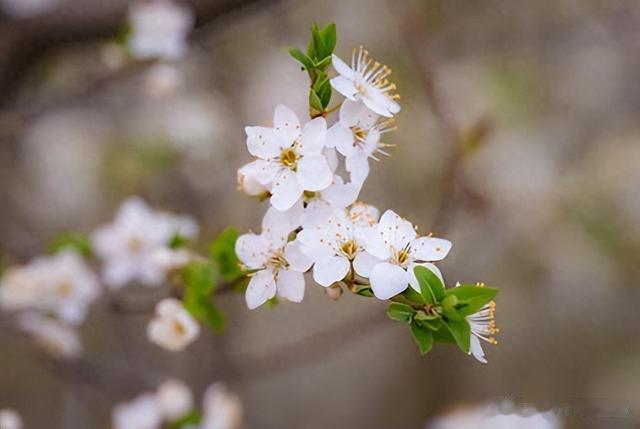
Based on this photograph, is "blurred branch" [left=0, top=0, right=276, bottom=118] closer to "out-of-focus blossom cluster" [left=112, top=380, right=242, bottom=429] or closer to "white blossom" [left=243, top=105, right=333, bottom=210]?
"out-of-focus blossom cluster" [left=112, top=380, right=242, bottom=429]

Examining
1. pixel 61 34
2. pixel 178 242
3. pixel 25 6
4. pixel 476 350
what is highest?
pixel 25 6

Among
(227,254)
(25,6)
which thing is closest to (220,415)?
(227,254)

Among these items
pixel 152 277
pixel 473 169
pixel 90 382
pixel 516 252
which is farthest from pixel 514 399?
pixel 516 252

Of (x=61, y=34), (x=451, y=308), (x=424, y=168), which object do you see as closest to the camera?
(x=451, y=308)

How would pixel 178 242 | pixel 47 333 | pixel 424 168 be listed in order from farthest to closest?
pixel 424 168 → pixel 47 333 → pixel 178 242

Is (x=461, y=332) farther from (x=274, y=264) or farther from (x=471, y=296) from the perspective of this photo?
(x=274, y=264)

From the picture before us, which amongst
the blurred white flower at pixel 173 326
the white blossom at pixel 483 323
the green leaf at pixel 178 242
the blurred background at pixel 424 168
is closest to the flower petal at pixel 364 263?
the white blossom at pixel 483 323
